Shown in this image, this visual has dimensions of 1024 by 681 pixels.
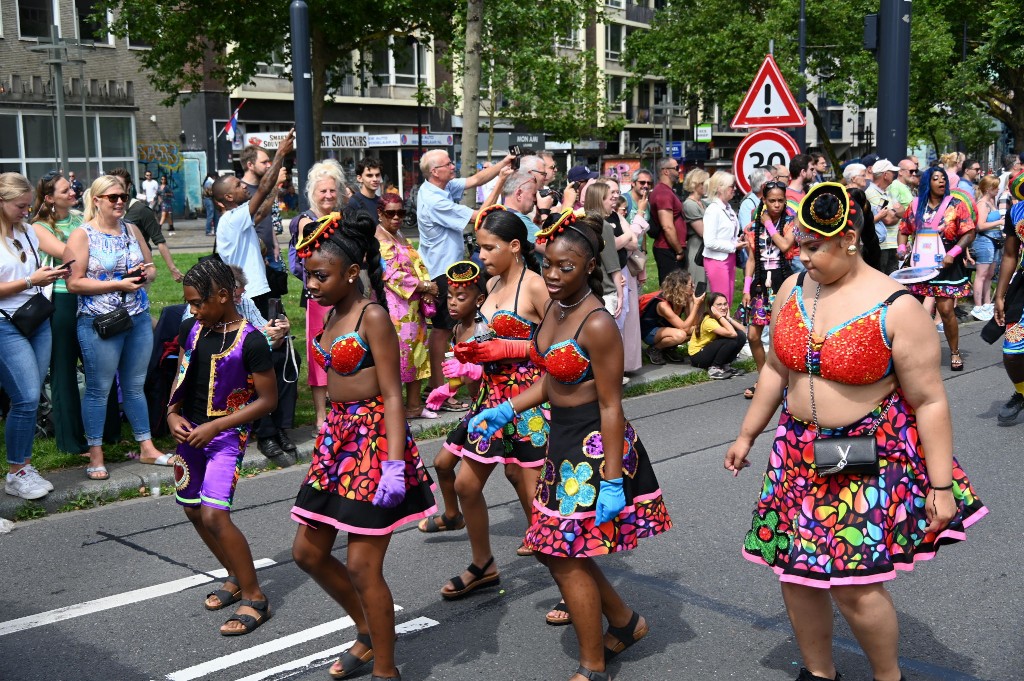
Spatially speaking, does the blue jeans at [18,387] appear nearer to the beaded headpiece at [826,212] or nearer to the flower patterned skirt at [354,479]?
the flower patterned skirt at [354,479]

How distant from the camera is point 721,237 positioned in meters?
11.4

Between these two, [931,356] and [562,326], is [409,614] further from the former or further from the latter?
[931,356]

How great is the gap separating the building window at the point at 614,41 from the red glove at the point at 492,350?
2440 inches

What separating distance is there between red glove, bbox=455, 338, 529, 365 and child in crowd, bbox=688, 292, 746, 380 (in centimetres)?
605

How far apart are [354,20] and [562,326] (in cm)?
2076

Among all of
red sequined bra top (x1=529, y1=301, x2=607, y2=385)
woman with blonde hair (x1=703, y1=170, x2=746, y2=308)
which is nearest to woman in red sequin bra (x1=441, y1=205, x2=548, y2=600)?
red sequined bra top (x1=529, y1=301, x2=607, y2=385)

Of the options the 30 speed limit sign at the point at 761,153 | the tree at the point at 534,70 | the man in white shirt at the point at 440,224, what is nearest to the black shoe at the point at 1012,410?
the 30 speed limit sign at the point at 761,153

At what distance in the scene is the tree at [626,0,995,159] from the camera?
116ft

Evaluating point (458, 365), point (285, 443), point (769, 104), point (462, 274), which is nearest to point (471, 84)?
point (769, 104)

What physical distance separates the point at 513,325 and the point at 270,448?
3.23 metres

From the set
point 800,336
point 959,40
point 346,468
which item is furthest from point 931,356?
point 959,40

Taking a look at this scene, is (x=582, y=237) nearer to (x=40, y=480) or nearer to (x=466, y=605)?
(x=466, y=605)

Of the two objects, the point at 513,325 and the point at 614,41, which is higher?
the point at 614,41

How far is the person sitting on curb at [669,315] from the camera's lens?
433 inches
